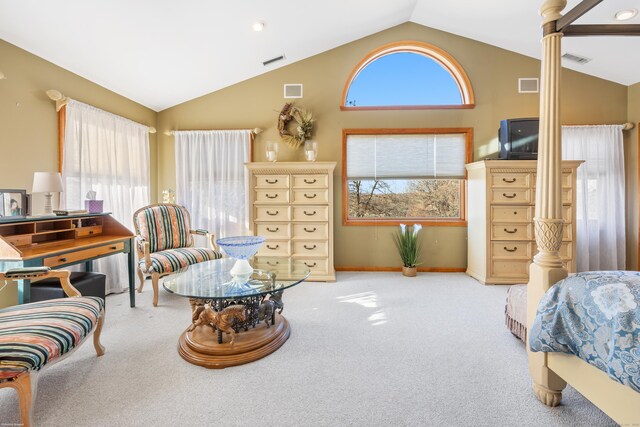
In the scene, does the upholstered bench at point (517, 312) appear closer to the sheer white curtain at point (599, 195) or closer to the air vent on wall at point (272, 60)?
the sheer white curtain at point (599, 195)

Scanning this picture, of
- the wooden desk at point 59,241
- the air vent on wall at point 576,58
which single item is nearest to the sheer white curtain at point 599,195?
the air vent on wall at point 576,58

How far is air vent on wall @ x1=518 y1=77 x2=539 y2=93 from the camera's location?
13.6ft

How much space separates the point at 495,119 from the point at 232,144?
12.4 feet

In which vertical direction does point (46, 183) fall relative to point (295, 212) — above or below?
above

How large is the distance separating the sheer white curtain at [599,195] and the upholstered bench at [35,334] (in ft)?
17.5

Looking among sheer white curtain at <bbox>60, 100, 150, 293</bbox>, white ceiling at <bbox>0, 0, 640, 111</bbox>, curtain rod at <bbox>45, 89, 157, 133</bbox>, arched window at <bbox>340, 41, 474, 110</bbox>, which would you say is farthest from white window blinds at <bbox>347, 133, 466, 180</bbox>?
curtain rod at <bbox>45, 89, 157, 133</bbox>

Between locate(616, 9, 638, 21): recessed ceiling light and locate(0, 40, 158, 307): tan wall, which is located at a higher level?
locate(616, 9, 638, 21): recessed ceiling light

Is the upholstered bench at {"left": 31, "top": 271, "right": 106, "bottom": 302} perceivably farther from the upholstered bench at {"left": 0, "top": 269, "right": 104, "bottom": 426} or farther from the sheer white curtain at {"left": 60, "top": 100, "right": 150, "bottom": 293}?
the sheer white curtain at {"left": 60, "top": 100, "right": 150, "bottom": 293}

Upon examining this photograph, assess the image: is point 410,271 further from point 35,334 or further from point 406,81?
point 35,334

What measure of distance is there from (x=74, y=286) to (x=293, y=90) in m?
3.46

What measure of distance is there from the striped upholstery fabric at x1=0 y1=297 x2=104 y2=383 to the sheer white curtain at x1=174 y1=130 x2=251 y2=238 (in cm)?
252

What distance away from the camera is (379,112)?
4.28 m

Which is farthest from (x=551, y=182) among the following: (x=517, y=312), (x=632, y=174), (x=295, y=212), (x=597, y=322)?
(x=632, y=174)

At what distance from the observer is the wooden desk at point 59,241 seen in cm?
205
